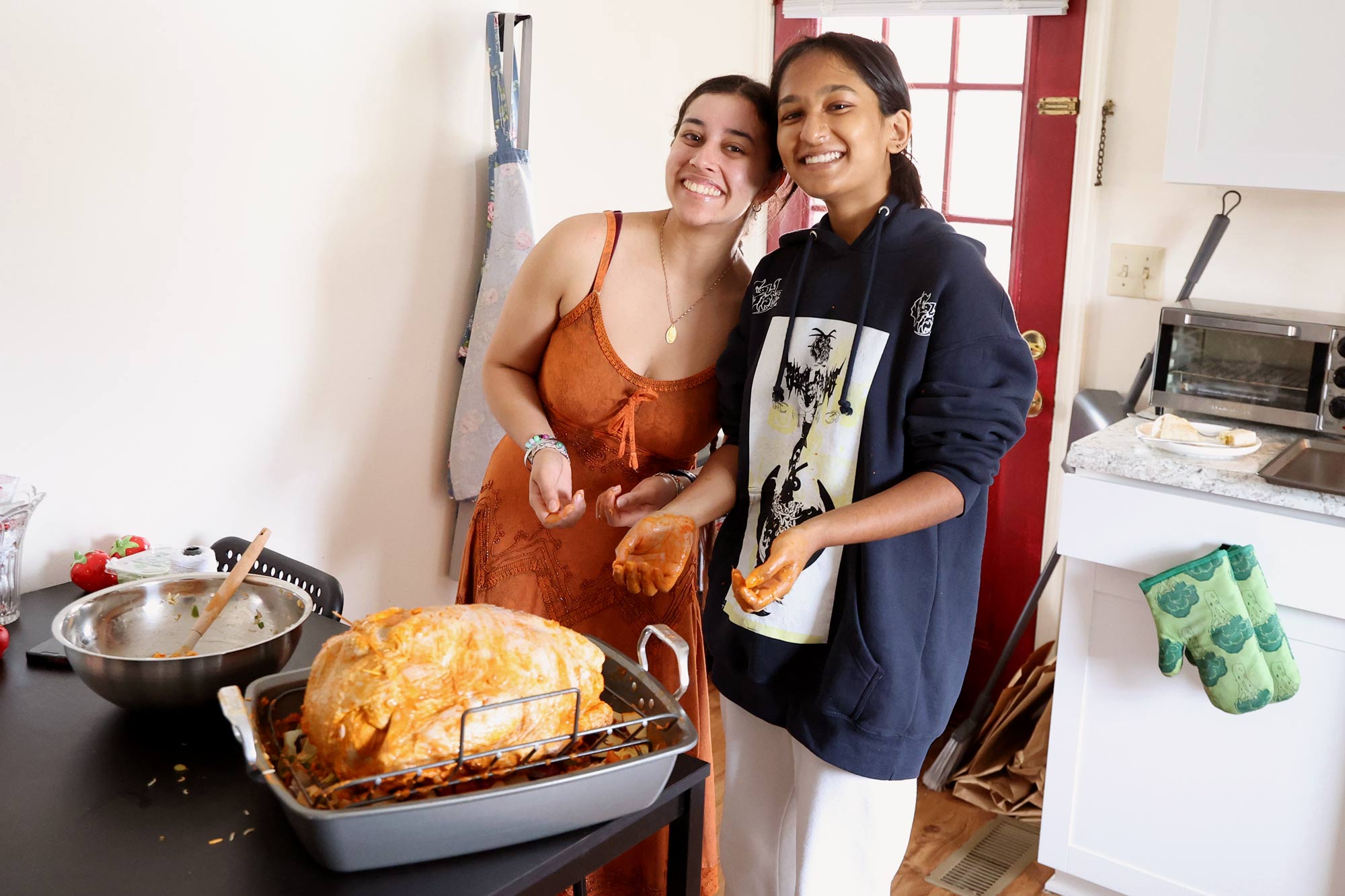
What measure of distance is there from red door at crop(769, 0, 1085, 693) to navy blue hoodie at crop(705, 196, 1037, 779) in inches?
52.8

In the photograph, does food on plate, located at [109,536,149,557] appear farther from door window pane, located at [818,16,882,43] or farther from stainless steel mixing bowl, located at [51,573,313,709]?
door window pane, located at [818,16,882,43]

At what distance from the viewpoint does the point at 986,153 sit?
8.64 ft

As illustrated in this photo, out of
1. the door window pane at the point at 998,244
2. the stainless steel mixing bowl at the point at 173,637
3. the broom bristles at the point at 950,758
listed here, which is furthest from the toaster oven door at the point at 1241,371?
the stainless steel mixing bowl at the point at 173,637

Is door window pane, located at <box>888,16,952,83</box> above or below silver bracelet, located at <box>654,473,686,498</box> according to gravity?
above

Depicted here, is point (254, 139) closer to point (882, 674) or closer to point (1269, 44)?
point (882, 674)

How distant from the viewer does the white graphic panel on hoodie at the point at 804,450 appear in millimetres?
1295

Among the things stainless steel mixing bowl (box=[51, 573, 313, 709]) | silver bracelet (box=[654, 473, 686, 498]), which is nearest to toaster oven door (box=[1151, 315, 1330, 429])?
silver bracelet (box=[654, 473, 686, 498])

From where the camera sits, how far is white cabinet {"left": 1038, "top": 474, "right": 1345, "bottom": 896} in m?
1.86

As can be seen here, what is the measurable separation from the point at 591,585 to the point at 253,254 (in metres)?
0.76

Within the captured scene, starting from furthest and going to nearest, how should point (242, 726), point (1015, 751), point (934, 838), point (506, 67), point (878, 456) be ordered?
point (1015, 751)
point (934, 838)
point (506, 67)
point (878, 456)
point (242, 726)

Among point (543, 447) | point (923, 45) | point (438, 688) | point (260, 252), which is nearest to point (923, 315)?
point (543, 447)

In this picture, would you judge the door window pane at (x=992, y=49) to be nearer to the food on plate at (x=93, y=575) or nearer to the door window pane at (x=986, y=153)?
the door window pane at (x=986, y=153)

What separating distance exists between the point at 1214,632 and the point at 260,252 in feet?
5.45

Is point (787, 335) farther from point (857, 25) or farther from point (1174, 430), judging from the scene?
point (857, 25)
